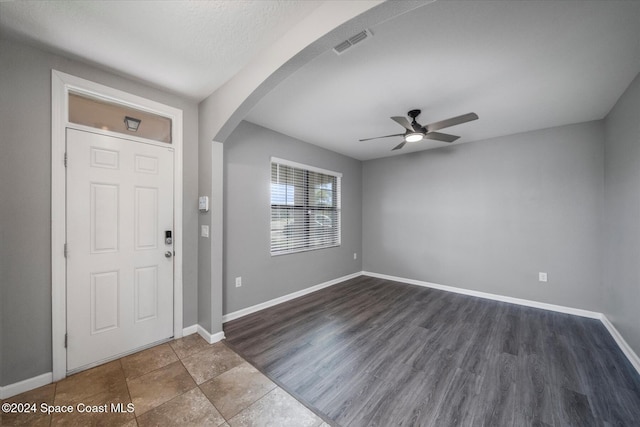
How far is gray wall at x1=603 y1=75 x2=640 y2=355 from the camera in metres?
2.15

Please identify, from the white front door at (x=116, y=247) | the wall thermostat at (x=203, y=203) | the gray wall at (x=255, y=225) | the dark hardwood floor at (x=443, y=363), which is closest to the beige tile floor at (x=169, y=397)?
the dark hardwood floor at (x=443, y=363)

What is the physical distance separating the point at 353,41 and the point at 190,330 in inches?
128

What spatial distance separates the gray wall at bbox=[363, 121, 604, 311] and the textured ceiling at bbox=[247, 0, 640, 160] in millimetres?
483

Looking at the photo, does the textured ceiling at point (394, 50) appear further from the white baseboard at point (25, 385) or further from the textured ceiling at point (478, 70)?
the white baseboard at point (25, 385)

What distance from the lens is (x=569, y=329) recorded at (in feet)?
9.12

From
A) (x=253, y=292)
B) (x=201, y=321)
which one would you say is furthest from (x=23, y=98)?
(x=253, y=292)

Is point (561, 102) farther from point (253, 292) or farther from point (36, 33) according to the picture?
point (36, 33)

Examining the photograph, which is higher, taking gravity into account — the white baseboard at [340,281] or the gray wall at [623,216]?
the gray wall at [623,216]

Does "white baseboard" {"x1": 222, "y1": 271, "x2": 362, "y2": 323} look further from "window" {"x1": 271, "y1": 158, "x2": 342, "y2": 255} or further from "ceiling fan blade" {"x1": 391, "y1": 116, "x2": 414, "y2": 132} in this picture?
"ceiling fan blade" {"x1": 391, "y1": 116, "x2": 414, "y2": 132}

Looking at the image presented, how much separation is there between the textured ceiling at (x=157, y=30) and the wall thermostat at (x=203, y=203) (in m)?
1.21

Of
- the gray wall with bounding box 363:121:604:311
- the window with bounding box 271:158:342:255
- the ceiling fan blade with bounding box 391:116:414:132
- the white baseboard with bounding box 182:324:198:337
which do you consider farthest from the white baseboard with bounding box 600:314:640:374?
the white baseboard with bounding box 182:324:198:337

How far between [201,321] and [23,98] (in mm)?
2461

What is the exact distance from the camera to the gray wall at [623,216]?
2.15m

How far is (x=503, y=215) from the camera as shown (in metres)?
3.71
